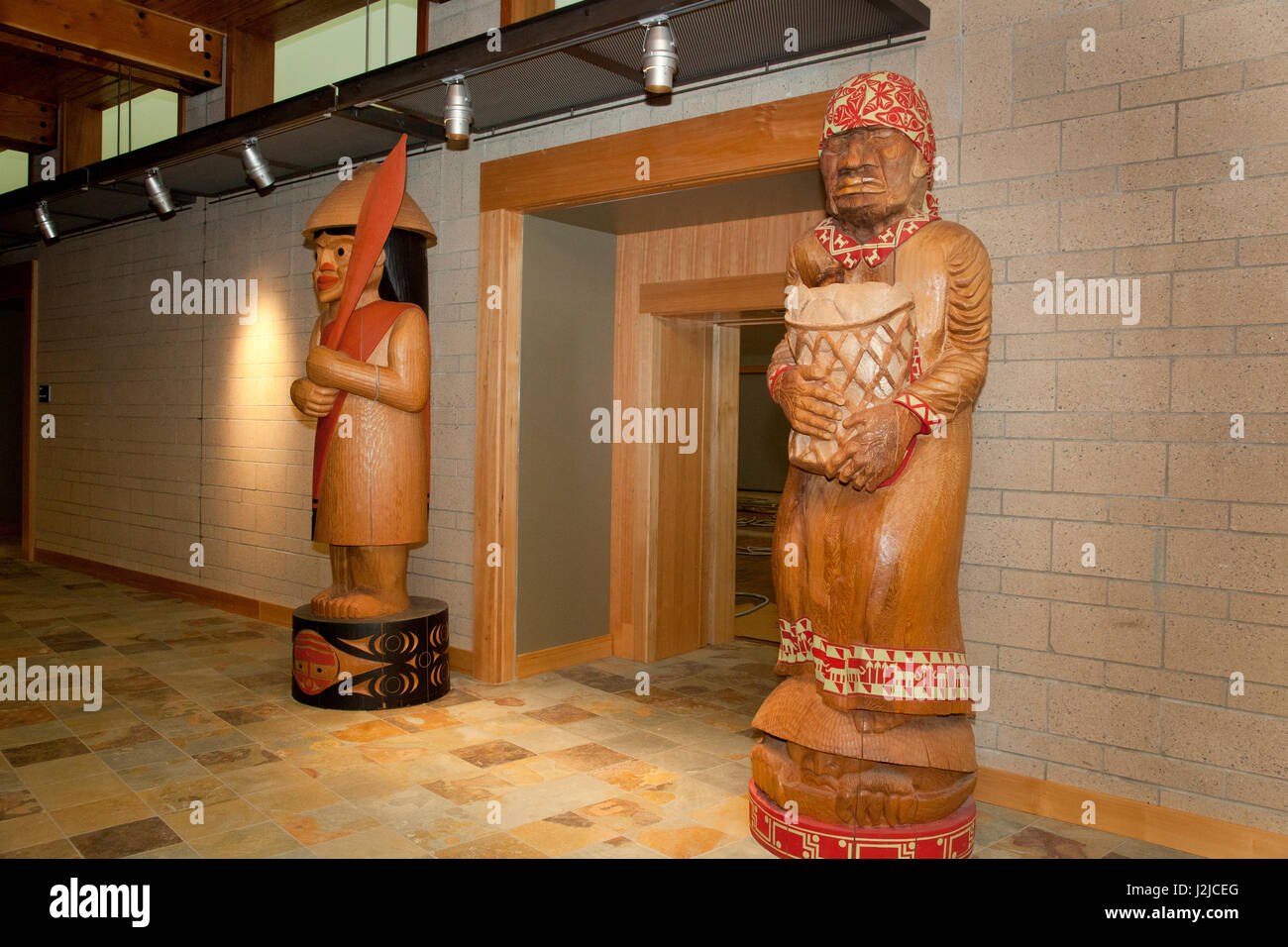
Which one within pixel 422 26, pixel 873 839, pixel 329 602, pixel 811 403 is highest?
pixel 422 26

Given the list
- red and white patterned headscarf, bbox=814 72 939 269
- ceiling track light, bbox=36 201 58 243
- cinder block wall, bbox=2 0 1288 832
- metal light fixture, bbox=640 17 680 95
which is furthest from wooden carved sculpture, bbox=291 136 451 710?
ceiling track light, bbox=36 201 58 243

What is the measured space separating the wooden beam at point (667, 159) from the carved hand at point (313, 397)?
132cm

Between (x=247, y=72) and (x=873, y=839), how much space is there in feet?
19.1

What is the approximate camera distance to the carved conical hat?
14.6ft

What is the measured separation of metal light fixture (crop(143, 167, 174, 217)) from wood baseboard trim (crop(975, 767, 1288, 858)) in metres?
5.61

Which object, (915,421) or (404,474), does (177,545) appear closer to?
(404,474)

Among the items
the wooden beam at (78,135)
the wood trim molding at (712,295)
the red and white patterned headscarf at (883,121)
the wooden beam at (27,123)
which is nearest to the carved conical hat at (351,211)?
the wood trim molding at (712,295)

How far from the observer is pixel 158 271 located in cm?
735

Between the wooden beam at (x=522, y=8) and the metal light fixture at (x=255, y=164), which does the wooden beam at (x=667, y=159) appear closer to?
the wooden beam at (x=522, y=8)

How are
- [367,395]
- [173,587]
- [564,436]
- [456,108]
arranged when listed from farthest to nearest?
[173,587], [564,436], [367,395], [456,108]

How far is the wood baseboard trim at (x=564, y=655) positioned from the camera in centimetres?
512

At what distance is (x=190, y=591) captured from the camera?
704cm

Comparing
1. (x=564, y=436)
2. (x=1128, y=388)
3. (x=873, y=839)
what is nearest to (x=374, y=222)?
(x=564, y=436)

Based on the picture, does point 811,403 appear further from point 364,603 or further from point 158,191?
point 158,191
